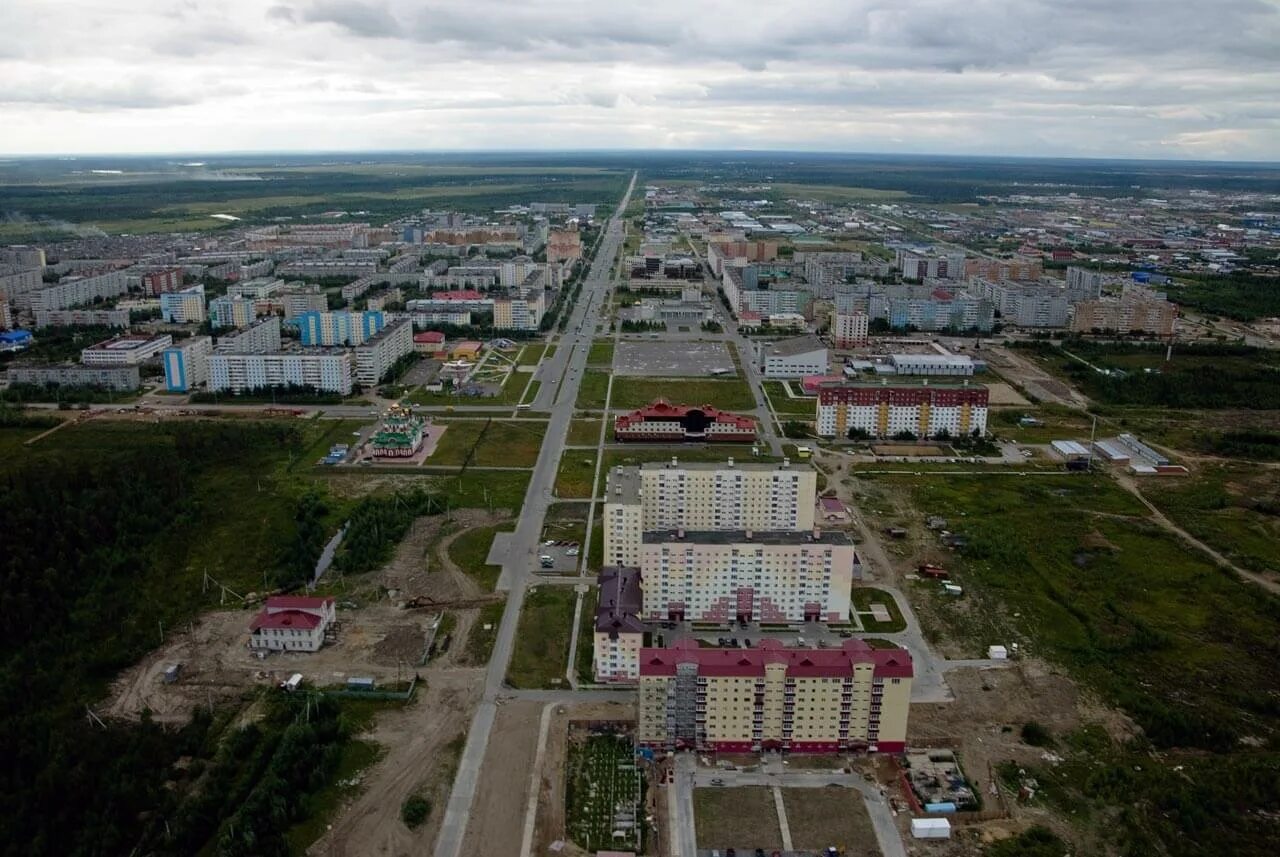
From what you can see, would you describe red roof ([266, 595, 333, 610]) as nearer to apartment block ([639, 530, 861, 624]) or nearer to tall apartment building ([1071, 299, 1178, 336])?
apartment block ([639, 530, 861, 624])

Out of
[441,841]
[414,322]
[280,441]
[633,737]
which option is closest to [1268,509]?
[633,737]

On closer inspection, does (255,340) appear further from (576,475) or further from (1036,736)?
(1036,736)

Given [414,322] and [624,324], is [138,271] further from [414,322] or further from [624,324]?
[624,324]

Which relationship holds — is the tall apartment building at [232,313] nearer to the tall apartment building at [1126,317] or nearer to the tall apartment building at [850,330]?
the tall apartment building at [850,330]

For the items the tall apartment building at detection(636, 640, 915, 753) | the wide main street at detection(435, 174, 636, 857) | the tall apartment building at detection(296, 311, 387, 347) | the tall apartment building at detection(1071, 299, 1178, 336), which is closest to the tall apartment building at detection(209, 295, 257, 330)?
the tall apartment building at detection(296, 311, 387, 347)

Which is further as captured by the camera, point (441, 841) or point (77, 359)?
point (77, 359)

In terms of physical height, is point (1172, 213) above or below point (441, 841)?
above

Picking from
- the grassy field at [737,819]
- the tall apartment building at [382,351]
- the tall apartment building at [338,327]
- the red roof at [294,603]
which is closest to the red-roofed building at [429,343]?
the tall apartment building at [382,351]
